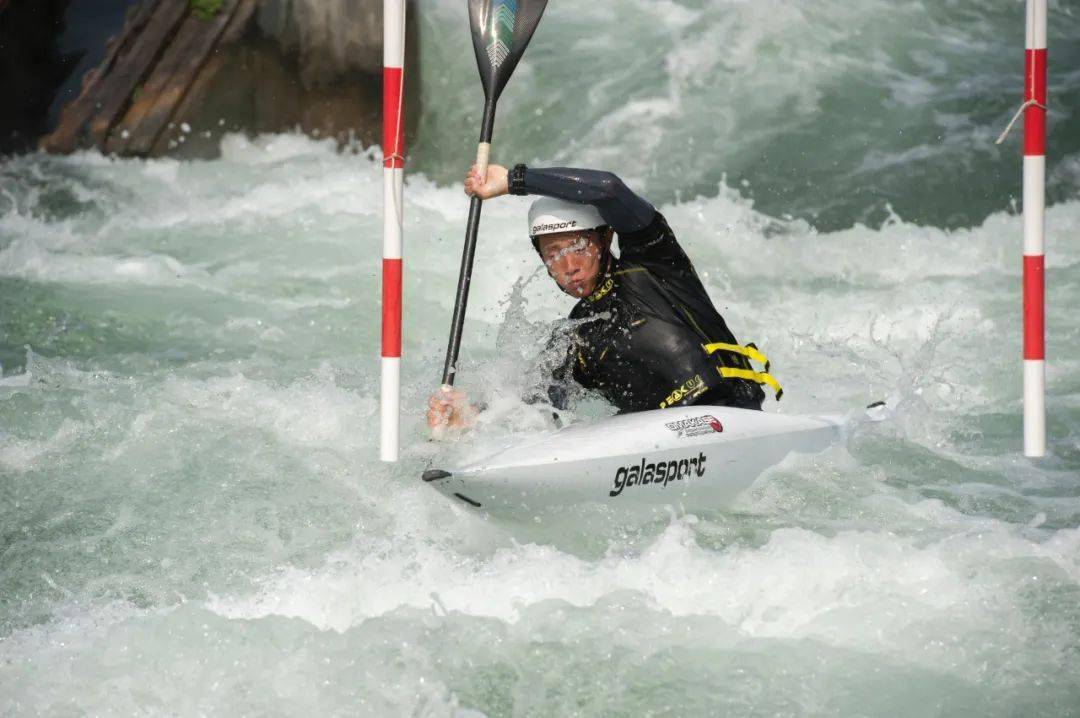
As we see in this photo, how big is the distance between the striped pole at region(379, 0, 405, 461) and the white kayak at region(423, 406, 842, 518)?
18cm

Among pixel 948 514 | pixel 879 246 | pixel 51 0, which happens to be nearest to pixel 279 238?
pixel 51 0

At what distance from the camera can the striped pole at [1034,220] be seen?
372cm

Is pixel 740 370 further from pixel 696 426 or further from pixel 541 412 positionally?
pixel 541 412

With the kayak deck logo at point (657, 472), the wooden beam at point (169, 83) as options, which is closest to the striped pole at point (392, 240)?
A: the kayak deck logo at point (657, 472)

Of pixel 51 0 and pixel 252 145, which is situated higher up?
pixel 51 0

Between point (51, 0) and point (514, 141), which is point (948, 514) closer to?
point (514, 141)

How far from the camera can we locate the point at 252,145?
8578 millimetres

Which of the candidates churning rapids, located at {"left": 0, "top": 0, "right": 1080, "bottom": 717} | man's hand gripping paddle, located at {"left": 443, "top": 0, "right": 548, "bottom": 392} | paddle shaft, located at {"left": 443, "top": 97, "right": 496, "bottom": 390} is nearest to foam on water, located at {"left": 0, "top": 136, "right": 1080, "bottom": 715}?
churning rapids, located at {"left": 0, "top": 0, "right": 1080, "bottom": 717}

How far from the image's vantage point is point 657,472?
368 centimetres

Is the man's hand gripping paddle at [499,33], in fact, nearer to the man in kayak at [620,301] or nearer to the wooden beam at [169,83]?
the man in kayak at [620,301]

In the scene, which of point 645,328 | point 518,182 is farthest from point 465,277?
point 645,328

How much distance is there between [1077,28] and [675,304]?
5997mm

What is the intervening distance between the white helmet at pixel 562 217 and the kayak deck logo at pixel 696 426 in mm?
619

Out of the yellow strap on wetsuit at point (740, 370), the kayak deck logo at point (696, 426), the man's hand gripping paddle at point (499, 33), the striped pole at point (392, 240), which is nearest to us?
the striped pole at point (392, 240)
